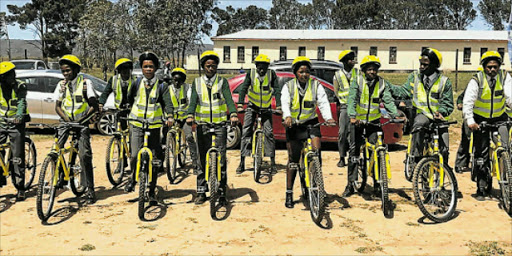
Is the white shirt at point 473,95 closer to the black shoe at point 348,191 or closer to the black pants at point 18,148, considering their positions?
the black shoe at point 348,191

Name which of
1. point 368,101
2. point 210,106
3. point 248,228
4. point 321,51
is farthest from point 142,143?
point 321,51

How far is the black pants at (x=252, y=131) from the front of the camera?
29.0ft

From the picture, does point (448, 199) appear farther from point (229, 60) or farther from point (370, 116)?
point (229, 60)

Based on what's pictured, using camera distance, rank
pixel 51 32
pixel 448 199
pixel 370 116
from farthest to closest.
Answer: pixel 51 32
pixel 370 116
pixel 448 199

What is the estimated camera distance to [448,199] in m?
6.34

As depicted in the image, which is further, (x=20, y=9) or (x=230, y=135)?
(x=20, y=9)

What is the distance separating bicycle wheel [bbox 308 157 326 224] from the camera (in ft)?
19.3

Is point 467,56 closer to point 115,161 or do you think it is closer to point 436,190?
point 436,190

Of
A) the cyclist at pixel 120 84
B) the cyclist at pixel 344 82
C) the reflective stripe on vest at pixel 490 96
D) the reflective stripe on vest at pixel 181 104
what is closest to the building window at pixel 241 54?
the reflective stripe on vest at pixel 181 104

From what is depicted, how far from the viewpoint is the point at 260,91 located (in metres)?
8.82

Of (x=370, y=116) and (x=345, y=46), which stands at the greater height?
(x=345, y=46)

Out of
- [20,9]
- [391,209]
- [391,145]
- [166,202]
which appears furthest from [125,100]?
[20,9]

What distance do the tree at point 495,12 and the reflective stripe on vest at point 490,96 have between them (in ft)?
282

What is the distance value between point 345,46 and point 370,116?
42679 millimetres
